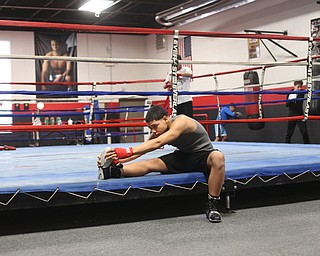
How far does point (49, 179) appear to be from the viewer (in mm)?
2576

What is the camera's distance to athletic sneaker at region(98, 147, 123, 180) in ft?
8.30

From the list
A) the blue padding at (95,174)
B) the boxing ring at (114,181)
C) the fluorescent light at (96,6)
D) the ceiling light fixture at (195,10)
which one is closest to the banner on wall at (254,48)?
the ceiling light fixture at (195,10)

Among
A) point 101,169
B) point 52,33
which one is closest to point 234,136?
point 52,33

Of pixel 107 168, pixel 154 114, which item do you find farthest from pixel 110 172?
pixel 154 114

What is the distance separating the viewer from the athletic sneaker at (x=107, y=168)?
99.6 inches

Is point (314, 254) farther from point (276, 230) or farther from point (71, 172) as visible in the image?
point (71, 172)

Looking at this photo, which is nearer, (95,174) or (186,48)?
(95,174)

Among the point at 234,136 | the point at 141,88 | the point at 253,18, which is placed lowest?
the point at 234,136

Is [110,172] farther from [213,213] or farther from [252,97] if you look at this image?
[252,97]

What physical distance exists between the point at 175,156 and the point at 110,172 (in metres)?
0.47

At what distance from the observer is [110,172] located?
2602mm

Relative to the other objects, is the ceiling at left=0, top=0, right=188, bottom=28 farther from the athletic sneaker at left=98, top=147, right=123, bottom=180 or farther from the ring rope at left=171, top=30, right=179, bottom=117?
the athletic sneaker at left=98, top=147, right=123, bottom=180

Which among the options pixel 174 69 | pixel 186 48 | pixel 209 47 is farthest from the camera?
pixel 186 48

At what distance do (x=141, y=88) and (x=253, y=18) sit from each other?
4533mm
